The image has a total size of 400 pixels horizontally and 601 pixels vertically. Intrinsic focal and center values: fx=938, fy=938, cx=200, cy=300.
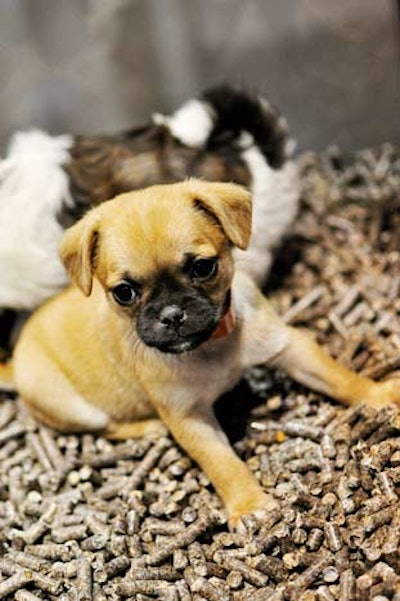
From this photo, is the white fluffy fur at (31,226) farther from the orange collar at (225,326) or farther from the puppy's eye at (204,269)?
the puppy's eye at (204,269)

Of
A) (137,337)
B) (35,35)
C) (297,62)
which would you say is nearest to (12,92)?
(35,35)

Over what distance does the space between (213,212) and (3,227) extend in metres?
1.48

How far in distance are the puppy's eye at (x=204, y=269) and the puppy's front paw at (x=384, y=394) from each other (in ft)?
2.71

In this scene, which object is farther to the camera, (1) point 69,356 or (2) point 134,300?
(1) point 69,356

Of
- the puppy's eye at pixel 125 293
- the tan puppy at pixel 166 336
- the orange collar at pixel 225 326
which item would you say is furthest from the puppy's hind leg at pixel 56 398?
the puppy's eye at pixel 125 293

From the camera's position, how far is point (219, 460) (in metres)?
3.28

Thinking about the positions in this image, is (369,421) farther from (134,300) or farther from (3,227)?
(3,227)

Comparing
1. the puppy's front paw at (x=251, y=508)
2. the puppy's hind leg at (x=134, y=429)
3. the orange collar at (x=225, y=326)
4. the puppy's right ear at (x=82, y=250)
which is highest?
the puppy's right ear at (x=82, y=250)

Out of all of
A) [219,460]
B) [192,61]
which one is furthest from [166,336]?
[192,61]

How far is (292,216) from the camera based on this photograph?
4488mm

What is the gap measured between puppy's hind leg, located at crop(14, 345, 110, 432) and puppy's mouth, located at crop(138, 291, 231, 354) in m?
0.88

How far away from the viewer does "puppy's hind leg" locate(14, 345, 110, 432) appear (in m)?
3.75

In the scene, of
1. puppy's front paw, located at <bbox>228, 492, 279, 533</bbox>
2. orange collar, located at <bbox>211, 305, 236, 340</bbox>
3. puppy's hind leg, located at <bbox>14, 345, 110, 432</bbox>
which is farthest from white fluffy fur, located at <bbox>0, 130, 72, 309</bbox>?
puppy's front paw, located at <bbox>228, 492, 279, 533</bbox>

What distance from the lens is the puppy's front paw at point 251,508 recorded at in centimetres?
314
